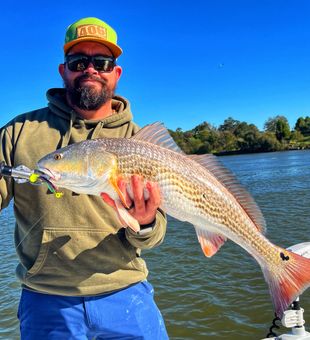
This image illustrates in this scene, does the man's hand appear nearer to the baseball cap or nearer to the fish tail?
the fish tail

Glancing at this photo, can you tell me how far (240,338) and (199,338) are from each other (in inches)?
31.2

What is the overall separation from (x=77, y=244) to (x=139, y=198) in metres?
0.64

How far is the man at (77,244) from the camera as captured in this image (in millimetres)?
3033

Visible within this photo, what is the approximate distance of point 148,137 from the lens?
3219 mm

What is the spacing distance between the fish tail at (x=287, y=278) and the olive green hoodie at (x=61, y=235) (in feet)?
3.50

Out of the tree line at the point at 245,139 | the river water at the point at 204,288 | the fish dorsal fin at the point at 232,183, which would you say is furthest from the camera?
the tree line at the point at 245,139

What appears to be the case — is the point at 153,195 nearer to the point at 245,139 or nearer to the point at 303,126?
the point at 245,139

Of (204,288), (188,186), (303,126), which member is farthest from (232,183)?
(303,126)

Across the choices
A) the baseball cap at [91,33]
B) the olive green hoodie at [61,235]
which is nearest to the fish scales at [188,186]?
the olive green hoodie at [61,235]

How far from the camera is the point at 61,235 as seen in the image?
304 cm

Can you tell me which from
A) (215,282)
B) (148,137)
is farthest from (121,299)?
(215,282)

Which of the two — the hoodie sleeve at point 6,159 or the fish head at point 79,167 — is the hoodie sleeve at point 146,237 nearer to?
the fish head at point 79,167

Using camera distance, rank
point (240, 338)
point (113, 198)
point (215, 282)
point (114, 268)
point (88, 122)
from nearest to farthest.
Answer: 1. point (113, 198)
2. point (114, 268)
3. point (88, 122)
4. point (240, 338)
5. point (215, 282)

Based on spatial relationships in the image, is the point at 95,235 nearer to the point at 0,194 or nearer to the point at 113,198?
the point at 113,198
